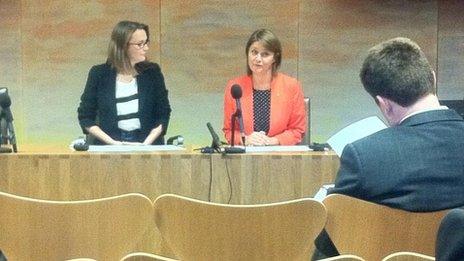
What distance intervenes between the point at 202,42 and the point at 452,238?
5885 millimetres

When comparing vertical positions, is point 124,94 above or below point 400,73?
below

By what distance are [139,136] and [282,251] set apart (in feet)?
9.19

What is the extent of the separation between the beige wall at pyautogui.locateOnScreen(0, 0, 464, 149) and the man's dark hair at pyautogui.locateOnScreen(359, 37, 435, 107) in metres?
4.35

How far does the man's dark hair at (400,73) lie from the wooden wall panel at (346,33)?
172 inches

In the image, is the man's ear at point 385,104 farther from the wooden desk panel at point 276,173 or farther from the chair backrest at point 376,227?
the wooden desk panel at point 276,173

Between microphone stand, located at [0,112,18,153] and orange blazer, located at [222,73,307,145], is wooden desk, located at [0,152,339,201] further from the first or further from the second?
orange blazer, located at [222,73,307,145]

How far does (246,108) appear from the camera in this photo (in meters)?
5.31

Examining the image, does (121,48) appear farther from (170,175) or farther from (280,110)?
(170,175)

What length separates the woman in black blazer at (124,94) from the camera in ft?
17.4

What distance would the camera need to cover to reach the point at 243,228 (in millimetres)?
2598

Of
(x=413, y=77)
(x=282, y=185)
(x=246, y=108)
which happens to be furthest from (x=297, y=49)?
(x=413, y=77)

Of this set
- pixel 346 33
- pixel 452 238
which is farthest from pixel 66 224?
pixel 346 33

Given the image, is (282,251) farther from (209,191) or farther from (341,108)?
(341,108)

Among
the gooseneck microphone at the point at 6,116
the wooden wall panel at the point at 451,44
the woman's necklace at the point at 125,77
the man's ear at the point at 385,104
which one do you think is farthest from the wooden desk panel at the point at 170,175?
the wooden wall panel at the point at 451,44
